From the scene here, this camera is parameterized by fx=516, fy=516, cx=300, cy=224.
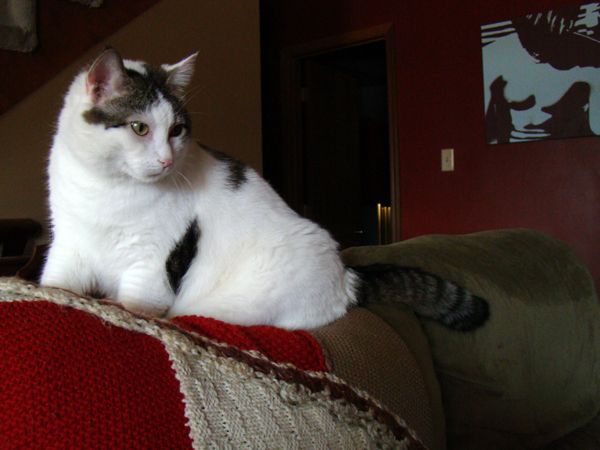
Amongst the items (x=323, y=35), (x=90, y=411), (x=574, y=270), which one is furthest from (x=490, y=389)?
(x=323, y=35)

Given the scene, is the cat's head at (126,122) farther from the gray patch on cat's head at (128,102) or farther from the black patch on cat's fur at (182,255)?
the black patch on cat's fur at (182,255)

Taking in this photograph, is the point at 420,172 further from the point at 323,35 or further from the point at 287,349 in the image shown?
the point at 287,349

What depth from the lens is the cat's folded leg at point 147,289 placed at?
35.8 inches

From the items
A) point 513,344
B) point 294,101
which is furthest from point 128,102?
point 294,101

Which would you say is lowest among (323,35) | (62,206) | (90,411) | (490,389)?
(490,389)

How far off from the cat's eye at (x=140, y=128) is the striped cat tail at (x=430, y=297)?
1.71 ft

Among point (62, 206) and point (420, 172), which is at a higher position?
point (420, 172)

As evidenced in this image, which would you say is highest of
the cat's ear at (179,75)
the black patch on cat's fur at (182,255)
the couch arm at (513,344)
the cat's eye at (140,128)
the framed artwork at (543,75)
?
the framed artwork at (543,75)

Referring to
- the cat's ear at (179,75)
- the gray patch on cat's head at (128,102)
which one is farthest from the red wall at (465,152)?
the gray patch on cat's head at (128,102)

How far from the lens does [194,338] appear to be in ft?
1.97

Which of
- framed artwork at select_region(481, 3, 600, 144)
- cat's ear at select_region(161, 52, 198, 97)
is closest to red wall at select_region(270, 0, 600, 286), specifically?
framed artwork at select_region(481, 3, 600, 144)

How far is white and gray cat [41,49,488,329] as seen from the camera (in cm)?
90

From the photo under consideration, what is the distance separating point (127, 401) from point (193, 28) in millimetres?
2219

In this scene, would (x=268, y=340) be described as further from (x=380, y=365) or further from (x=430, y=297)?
(x=430, y=297)
